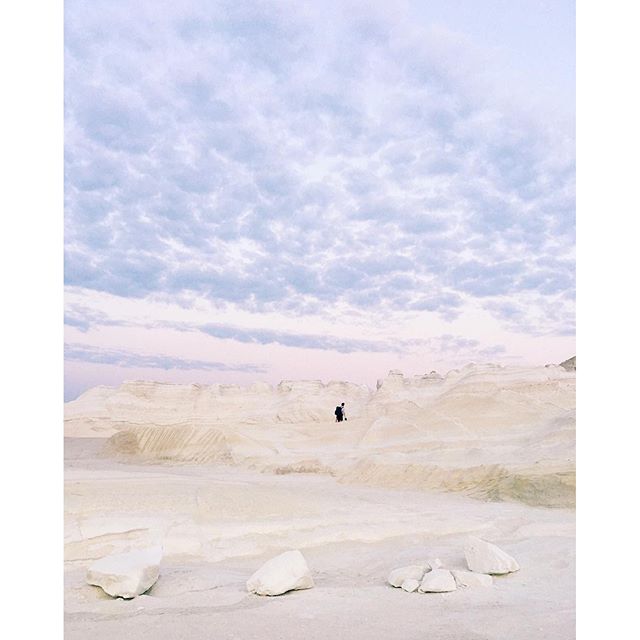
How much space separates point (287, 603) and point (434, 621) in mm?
879

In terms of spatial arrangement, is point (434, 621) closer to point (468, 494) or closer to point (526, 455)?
point (468, 494)

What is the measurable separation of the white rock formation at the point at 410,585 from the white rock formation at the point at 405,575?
6 cm

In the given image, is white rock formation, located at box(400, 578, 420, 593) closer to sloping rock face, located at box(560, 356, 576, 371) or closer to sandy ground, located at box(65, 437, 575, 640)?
sandy ground, located at box(65, 437, 575, 640)

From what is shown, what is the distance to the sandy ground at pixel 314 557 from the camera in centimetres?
314

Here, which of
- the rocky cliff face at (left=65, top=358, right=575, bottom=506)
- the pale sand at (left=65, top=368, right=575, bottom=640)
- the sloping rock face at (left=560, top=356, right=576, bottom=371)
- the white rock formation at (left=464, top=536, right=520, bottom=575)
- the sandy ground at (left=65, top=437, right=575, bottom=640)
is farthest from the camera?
the sloping rock face at (left=560, top=356, right=576, bottom=371)

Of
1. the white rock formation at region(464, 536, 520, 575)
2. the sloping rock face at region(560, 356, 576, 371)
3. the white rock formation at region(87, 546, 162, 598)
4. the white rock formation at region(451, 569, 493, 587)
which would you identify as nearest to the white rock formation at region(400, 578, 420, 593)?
the white rock formation at region(451, 569, 493, 587)

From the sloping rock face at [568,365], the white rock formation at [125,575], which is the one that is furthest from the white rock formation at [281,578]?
the sloping rock face at [568,365]

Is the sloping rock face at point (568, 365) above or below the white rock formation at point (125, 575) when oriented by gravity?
below

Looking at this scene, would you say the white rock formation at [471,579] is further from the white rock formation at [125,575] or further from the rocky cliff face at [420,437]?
the rocky cliff face at [420,437]

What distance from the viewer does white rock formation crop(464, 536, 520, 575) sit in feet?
13.7

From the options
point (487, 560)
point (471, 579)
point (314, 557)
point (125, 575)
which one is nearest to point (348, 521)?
point (314, 557)
